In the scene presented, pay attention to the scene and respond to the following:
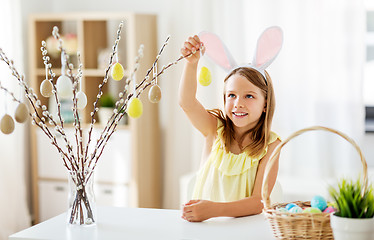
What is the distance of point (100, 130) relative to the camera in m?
4.05

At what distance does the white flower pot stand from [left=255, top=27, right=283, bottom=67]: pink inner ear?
29.6 inches

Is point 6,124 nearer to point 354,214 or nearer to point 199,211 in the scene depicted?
point 199,211

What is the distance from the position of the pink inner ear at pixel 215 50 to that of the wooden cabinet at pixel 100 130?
6.03ft

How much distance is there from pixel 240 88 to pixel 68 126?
7.92 ft

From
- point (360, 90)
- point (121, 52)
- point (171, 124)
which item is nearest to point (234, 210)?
point (360, 90)

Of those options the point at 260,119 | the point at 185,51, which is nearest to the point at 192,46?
the point at 185,51

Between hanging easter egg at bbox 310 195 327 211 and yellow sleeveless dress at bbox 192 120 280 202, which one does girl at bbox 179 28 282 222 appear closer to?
yellow sleeveless dress at bbox 192 120 280 202

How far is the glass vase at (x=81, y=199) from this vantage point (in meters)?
1.73

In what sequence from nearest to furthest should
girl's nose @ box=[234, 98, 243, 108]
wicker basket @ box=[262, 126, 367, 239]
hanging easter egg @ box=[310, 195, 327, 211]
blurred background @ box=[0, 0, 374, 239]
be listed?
wicker basket @ box=[262, 126, 367, 239] < hanging easter egg @ box=[310, 195, 327, 211] < girl's nose @ box=[234, 98, 243, 108] < blurred background @ box=[0, 0, 374, 239]

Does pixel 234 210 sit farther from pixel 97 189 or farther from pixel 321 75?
pixel 97 189

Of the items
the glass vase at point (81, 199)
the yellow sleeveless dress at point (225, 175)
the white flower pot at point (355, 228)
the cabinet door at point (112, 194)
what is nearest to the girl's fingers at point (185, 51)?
the yellow sleeveless dress at point (225, 175)

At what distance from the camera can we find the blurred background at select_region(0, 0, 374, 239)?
3.67 meters

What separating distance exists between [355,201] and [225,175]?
676 millimetres

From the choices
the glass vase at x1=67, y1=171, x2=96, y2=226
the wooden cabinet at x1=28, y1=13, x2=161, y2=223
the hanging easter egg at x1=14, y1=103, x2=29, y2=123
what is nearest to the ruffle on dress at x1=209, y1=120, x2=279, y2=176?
the glass vase at x1=67, y1=171, x2=96, y2=226
